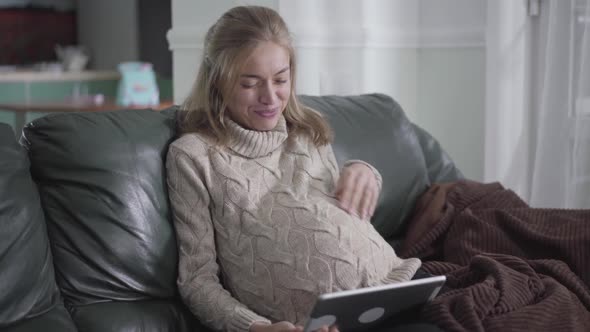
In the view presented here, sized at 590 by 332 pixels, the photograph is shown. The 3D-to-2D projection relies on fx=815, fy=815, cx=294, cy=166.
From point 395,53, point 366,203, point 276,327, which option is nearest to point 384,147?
point 366,203

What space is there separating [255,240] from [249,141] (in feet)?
0.80

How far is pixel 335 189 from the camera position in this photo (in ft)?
6.07

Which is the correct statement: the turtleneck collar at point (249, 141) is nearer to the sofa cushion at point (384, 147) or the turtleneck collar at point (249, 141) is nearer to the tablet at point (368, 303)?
the sofa cushion at point (384, 147)

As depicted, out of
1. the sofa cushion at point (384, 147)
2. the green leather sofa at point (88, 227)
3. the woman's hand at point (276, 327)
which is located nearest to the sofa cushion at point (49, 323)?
the green leather sofa at point (88, 227)

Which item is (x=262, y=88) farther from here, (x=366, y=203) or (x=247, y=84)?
(x=366, y=203)

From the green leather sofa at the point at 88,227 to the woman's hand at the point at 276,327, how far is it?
0.71 feet

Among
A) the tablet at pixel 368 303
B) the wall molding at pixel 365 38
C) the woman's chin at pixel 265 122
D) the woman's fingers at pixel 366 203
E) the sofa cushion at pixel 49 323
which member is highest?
the wall molding at pixel 365 38

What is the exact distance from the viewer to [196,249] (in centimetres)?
168

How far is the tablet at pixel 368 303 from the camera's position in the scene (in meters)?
1.32

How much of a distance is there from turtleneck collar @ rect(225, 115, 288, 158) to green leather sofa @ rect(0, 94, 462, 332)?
14 cm

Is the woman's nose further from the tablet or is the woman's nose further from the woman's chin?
the tablet

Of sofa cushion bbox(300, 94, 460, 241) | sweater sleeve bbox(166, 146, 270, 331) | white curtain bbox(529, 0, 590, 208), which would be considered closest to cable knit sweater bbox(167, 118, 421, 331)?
sweater sleeve bbox(166, 146, 270, 331)

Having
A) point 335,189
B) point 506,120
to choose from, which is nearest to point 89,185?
point 335,189

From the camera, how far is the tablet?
132 centimetres
